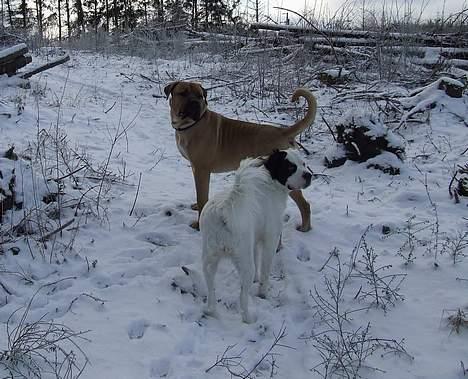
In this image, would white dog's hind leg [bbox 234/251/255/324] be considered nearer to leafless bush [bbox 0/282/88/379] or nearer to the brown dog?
leafless bush [bbox 0/282/88/379]

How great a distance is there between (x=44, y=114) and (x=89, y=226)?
4246 millimetres

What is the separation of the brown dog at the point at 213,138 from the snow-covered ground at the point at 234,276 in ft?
1.67

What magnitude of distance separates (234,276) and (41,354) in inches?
67.5

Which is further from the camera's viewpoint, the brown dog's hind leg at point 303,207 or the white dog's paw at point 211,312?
the brown dog's hind leg at point 303,207

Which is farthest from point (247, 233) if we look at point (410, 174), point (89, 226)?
point (410, 174)

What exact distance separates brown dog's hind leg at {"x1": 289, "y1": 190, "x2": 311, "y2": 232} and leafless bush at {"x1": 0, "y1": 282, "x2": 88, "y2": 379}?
2621 mm

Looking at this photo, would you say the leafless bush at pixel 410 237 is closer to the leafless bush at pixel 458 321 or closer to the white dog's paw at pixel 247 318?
the leafless bush at pixel 458 321

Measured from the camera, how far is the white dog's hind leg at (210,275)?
10.6ft

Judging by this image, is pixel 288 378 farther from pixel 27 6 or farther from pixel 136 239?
pixel 27 6

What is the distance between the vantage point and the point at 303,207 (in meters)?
4.78

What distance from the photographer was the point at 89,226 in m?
4.45

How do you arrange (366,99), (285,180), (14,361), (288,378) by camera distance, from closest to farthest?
(14,361)
(288,378)
(285,180)
(366,99)

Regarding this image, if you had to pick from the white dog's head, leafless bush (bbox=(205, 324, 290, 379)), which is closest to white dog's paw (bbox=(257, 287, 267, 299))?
leafless bush (bbox=(205, 324, 290, 379))

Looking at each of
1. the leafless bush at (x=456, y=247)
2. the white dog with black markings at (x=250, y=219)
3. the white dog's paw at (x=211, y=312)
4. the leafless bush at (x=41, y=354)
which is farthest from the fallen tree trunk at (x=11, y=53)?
the leafless bush at (x=456, y=247)
